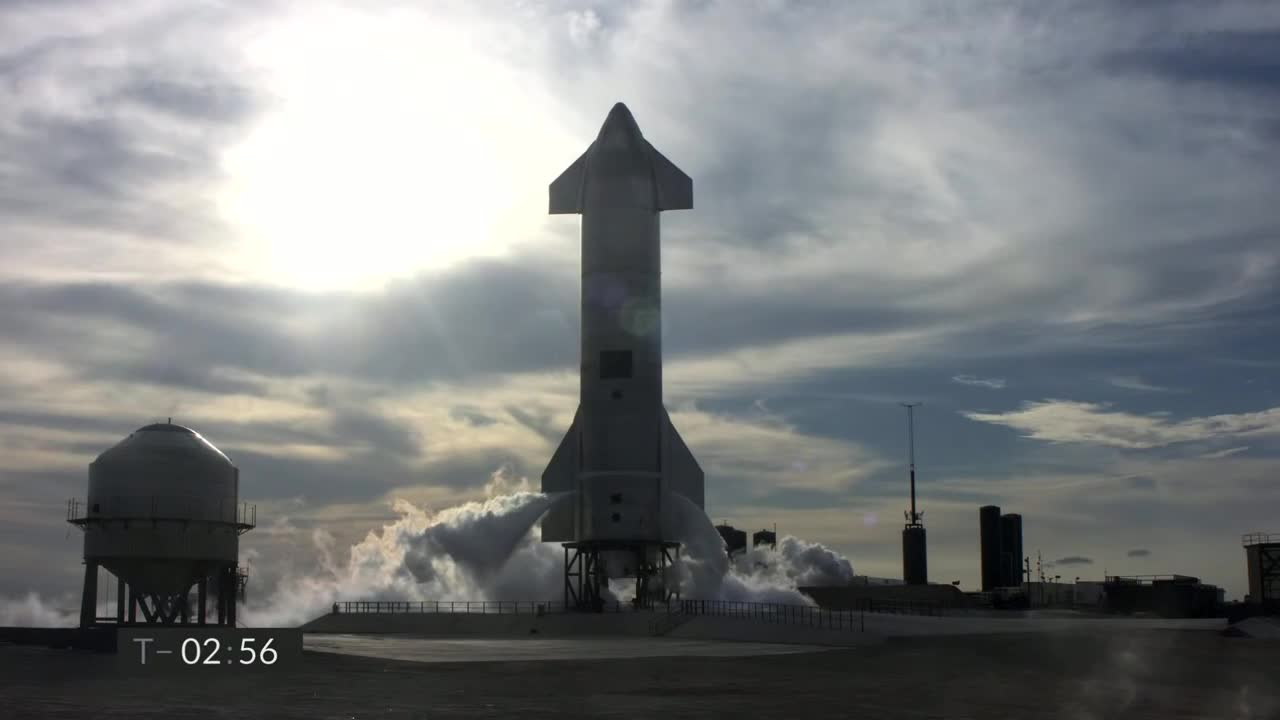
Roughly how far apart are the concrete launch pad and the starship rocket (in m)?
12.4

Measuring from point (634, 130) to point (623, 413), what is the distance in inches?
607

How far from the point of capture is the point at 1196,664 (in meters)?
37.8

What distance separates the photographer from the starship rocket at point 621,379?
2623 inches

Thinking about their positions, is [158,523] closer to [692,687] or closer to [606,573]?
[606,573]

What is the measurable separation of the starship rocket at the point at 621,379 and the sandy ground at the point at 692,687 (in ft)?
81.7

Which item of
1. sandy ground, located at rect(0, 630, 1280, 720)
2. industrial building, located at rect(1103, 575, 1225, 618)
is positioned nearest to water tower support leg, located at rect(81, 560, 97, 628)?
sandy ground, located at rect(0, 630, 1280, 720)

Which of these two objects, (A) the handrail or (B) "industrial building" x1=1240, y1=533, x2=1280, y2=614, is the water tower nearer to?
(A) the handrail

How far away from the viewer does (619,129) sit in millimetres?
70000

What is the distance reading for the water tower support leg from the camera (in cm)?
5994

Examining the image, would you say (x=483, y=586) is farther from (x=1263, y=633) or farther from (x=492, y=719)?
(x=492, y=719)

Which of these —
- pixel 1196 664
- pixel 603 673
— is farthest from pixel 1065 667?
pixel 603 673

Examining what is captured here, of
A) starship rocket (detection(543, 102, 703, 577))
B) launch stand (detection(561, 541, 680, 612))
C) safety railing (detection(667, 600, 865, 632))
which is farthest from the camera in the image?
launch stand (detection(561, 541, 680, 612))

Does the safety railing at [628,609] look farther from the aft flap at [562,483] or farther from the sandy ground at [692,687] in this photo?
the sandy ground at [692,687]

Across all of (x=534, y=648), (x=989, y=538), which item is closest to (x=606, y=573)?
(x=534, y=648)
